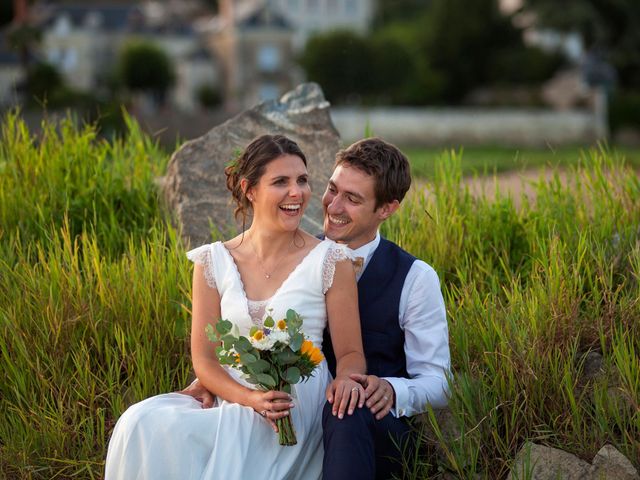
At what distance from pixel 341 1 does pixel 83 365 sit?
55.7 m

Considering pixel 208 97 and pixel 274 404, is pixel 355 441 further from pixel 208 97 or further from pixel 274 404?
pixel 208 97

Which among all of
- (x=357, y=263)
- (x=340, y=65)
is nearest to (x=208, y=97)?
(x=340, y=65)

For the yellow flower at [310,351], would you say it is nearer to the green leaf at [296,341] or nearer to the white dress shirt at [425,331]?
the green leaf at [296,341]

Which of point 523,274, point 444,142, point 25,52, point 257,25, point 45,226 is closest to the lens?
point 523,274

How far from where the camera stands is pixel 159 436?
333cm

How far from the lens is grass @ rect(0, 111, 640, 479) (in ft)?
12.2

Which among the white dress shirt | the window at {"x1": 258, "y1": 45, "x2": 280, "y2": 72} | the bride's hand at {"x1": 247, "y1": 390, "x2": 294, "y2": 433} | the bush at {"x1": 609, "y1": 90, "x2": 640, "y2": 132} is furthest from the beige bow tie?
the window at {"x1": 258, "y1": 45, "x2": 280, "y2": 72}

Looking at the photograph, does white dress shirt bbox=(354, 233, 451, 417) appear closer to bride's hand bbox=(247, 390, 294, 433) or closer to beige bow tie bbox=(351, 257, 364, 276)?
beige bow tie bbox=(351, 257, 364, 276)

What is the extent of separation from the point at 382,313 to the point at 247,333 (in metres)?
Result: 0.49

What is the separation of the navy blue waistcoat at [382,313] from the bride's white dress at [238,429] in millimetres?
180

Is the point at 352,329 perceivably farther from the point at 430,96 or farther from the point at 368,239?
the point at 430,96

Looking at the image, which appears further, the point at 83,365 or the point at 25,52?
the point at 25,52

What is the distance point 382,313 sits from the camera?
3.68 metres

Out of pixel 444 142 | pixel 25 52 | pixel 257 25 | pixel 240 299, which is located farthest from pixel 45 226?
pixel 257 25
